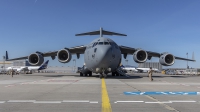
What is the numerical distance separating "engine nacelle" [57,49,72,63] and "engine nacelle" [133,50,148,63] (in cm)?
783

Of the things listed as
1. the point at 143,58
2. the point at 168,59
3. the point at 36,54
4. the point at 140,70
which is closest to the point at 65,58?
the point at 36,54

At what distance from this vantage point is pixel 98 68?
2173 cm

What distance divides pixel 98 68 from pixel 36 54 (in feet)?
33.7

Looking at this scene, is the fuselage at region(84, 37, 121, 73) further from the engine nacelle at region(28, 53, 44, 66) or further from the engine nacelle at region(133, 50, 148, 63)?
the engine nacelle at region(28, 53, 44, 66)

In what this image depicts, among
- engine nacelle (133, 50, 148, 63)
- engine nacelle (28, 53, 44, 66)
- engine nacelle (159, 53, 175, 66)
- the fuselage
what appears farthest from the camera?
engine nacelle (28, 53, 44, 66)

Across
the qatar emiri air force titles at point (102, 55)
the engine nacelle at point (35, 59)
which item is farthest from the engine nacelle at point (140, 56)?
the engine nacelle at point (35, 59)

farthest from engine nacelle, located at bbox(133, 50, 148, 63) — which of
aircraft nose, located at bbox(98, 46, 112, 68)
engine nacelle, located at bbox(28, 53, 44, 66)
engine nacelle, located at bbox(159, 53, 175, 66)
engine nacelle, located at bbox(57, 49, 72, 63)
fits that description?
engine nacelle, located at bbox(28, 53, 44, 66)

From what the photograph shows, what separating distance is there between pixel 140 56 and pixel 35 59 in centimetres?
1367

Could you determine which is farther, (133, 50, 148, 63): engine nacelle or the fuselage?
(133, 50, 148, 63): engine nacelle

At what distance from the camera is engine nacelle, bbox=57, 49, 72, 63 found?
26163 mm

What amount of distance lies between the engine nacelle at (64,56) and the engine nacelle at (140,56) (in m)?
7.83

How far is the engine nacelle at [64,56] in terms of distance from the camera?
26.2 metres
